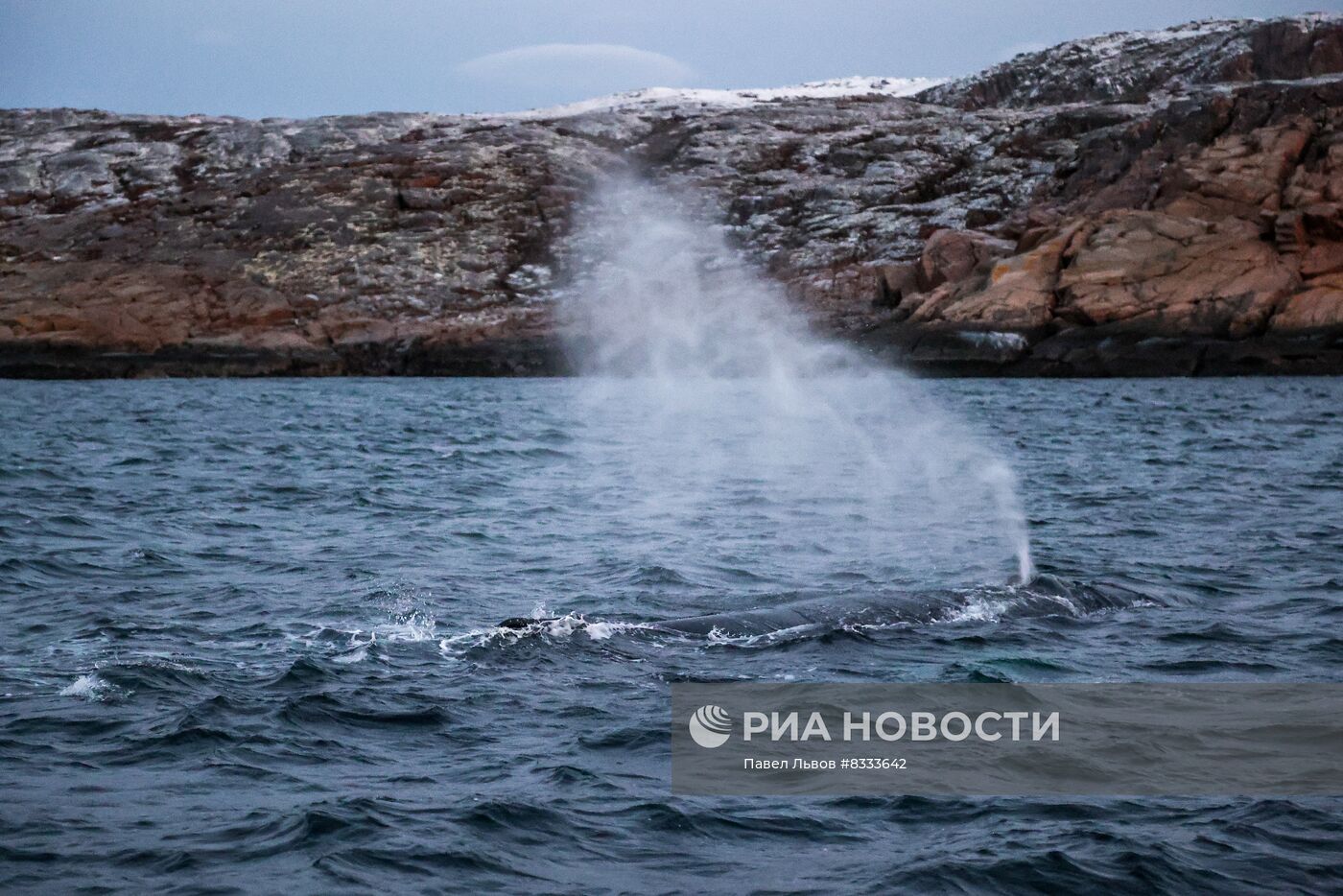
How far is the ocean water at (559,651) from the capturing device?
668cm

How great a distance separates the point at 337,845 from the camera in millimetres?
6750

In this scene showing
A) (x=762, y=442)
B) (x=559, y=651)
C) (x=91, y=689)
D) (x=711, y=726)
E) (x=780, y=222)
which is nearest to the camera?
(x=711, y=726)

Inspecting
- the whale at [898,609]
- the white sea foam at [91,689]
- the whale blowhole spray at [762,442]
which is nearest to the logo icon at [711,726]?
the whale at [898,609]

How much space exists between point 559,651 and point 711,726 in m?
2.21

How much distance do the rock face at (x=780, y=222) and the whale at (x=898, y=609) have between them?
146 ft

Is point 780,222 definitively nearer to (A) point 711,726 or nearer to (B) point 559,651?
(B) point 559,651

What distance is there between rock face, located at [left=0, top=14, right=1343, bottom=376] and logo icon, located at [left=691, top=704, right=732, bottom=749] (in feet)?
162

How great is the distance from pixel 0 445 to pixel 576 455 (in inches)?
462

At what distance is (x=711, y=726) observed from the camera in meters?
8.76

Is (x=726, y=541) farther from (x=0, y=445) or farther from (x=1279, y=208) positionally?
(x=1279, y=208)

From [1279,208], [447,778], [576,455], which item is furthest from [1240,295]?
[447,778]

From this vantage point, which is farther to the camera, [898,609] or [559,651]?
[898,609]

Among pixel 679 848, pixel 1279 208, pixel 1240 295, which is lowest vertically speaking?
pixel 679 848

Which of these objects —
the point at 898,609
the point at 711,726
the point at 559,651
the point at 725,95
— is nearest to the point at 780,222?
the point at 725,95
